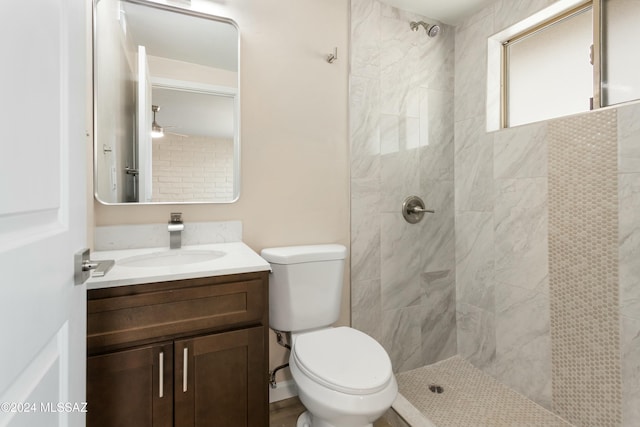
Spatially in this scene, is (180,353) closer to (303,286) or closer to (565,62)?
(303,286)

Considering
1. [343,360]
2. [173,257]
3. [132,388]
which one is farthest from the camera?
[173,257]

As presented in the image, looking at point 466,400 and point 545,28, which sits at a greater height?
point 545,28

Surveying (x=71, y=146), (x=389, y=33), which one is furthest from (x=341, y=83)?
(x=71, y=146)

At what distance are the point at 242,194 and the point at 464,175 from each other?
1.47 metres

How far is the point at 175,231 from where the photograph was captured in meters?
1.47

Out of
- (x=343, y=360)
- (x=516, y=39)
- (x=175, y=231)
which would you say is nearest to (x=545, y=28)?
(x=516, y=39)

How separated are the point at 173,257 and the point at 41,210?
0.98 meters

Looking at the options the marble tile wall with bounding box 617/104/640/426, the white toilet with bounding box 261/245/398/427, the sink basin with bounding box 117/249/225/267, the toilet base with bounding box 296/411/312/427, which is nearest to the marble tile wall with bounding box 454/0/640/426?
the marble tile wall with bounding box 617/104/640/426

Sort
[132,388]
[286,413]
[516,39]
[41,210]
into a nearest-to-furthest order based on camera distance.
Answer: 1. [41,210]
2. [132,388]
3. [286,413]
4. [516,39]

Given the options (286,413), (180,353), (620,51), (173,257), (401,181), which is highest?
(620,51)

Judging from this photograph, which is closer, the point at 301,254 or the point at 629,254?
the point at 629,254

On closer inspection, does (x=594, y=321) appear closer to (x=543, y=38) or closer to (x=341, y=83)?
(x=543, y=38)

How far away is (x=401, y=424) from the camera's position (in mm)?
1538

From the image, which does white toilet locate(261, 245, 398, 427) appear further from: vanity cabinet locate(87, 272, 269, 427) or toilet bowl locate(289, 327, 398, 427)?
vanity cabinet locate(87, 272, 269, 427)
